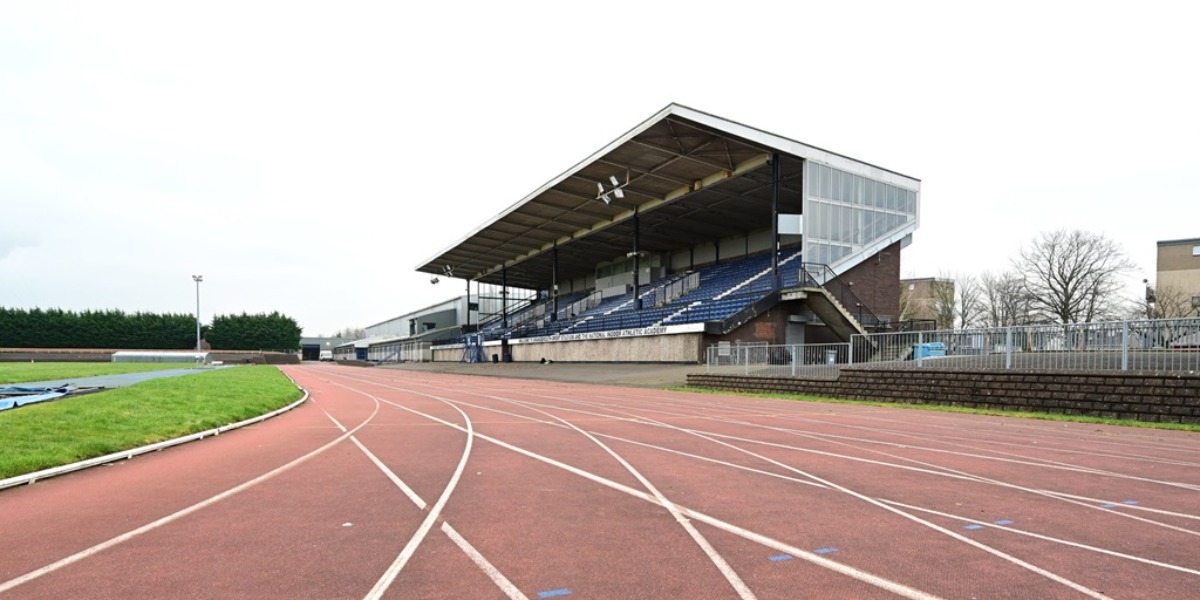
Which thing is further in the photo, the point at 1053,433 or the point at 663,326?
the point at 663,326

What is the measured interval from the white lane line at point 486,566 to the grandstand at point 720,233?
25.7m

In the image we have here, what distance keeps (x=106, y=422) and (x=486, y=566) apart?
9146mm

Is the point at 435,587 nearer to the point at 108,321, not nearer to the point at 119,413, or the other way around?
the point at 119,413

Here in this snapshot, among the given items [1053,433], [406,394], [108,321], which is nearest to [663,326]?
[406,394]

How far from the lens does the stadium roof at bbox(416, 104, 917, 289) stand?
31266 millimetres

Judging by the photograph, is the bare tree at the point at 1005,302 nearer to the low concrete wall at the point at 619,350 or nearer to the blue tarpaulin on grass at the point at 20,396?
the low concrete wall at the point at 619,350

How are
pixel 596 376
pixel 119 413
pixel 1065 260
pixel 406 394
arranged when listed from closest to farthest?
pixel 119 413, pixel 406 394, pixel 596 376, pixel 1065 260

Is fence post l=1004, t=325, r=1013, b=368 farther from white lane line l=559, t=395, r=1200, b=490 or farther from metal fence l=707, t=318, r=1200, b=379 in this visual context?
white lane line l=559, t=395, r=1200, b=490

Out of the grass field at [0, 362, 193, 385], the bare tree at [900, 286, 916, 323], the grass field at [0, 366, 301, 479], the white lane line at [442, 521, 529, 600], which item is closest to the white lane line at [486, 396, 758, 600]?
the white lane line at [442, 521, 529, 600]

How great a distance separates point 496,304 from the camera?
8394 cm

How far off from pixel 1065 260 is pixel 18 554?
54.4 meters

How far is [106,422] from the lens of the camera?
1020cm

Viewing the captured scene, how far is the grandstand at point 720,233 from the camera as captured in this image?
3192 cm

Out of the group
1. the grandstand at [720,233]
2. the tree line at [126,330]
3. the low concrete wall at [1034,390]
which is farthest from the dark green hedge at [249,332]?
the low concrete wall at [1034,390]
